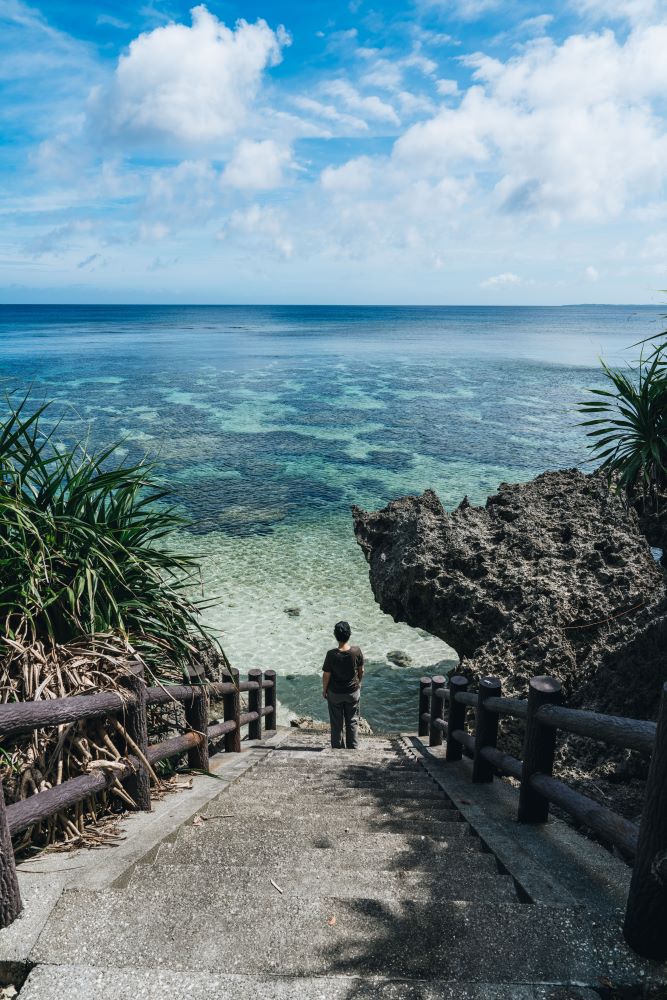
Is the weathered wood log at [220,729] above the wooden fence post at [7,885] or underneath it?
underneath

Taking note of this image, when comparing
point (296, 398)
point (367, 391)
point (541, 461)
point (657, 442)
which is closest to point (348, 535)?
point (657, 442)

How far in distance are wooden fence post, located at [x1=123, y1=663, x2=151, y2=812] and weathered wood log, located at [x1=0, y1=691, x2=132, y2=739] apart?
105mm

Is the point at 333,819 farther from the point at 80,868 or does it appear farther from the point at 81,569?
the point at 81,569

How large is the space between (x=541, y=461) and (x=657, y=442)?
18.9m

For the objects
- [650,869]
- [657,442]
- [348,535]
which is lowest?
[348,535]

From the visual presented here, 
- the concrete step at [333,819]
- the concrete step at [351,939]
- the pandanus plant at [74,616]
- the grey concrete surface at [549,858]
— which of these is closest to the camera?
the concrete step at [351,939]

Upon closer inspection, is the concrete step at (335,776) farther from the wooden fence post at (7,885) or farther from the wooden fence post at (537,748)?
the wooden fence post at (7,885)

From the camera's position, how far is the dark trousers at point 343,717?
7148 millimetres

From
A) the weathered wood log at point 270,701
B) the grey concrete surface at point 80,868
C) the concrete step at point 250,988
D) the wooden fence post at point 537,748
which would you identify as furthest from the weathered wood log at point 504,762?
the weathered wood log at point 270,701

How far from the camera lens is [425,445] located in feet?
94.6

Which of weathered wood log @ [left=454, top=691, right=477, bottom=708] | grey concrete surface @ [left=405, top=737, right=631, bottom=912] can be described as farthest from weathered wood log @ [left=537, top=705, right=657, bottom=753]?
weathered wood log @ [left=454, top=691, right=477, bottom=708]

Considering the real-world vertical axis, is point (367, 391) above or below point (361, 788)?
above

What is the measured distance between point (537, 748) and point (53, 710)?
2747 mm

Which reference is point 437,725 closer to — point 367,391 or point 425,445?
point 425,445
